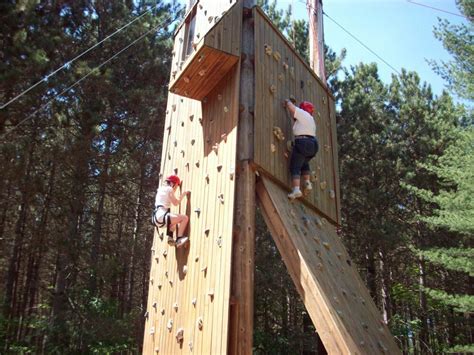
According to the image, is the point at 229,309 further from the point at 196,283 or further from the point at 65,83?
the point at 65,83

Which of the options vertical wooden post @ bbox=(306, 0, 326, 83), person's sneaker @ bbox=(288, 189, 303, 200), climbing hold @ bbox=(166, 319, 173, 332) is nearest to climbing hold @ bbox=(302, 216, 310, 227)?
person's sneaker @ bbox=(288, 189, 303, 200)

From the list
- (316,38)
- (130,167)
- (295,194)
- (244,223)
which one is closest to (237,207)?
(244,223)

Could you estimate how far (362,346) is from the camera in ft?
12.9

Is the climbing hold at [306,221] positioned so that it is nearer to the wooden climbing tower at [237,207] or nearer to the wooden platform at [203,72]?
the wooden climbing tower at [237,207]

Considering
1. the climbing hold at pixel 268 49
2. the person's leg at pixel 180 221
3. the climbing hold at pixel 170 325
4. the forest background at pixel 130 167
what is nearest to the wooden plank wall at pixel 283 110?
the climbing hold at pixel 268 49

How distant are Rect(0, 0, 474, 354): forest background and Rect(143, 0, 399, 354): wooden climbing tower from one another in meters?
4.43

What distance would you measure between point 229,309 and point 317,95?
3779 mm

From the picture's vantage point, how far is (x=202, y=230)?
15.7ft

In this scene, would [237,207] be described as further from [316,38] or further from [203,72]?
[316,38]

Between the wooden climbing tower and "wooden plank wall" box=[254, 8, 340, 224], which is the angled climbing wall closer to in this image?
the wooden climbing tower

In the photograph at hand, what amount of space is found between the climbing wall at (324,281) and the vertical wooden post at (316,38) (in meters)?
3.03

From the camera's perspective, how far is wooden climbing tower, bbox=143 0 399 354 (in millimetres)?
4102

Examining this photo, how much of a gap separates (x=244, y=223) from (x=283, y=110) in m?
1.83

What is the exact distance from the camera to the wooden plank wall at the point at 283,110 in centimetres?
501
